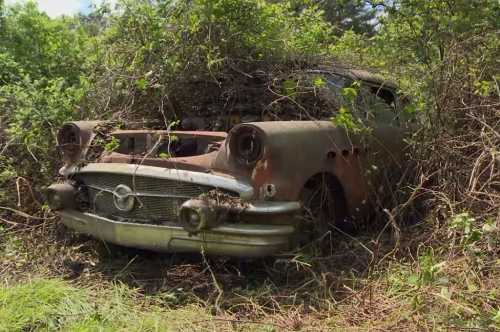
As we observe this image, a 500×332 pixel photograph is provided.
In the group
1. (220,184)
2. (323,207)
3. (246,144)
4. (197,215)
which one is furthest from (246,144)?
(323,207)

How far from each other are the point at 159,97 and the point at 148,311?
7.76 feet

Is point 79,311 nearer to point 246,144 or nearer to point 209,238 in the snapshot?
point 209,238

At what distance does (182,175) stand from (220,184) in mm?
289

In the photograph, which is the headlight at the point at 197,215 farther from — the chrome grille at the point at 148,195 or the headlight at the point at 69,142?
the headlight at the point at 69,142

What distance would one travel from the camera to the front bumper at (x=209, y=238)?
3881 millimetres

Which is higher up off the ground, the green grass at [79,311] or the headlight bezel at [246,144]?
the headlight bezel at [246,144]

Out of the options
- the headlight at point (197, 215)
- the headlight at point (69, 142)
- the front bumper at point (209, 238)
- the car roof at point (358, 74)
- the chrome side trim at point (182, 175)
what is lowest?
the front bumper at point (209, 238)

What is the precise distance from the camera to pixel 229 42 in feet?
→ 18.2

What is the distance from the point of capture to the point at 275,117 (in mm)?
5051

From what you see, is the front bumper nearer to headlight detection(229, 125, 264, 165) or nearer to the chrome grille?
the chrome grille

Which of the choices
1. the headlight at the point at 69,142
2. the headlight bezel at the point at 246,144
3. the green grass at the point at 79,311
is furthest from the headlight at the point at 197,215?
the headlight at the point at 69,142

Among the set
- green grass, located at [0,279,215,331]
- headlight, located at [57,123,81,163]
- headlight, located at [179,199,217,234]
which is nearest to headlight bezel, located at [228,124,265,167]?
headlight, located at [179,199,217,234]

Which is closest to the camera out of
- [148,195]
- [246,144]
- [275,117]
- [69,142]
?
[246,144]

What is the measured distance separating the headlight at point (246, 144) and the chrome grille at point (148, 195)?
261 mm
